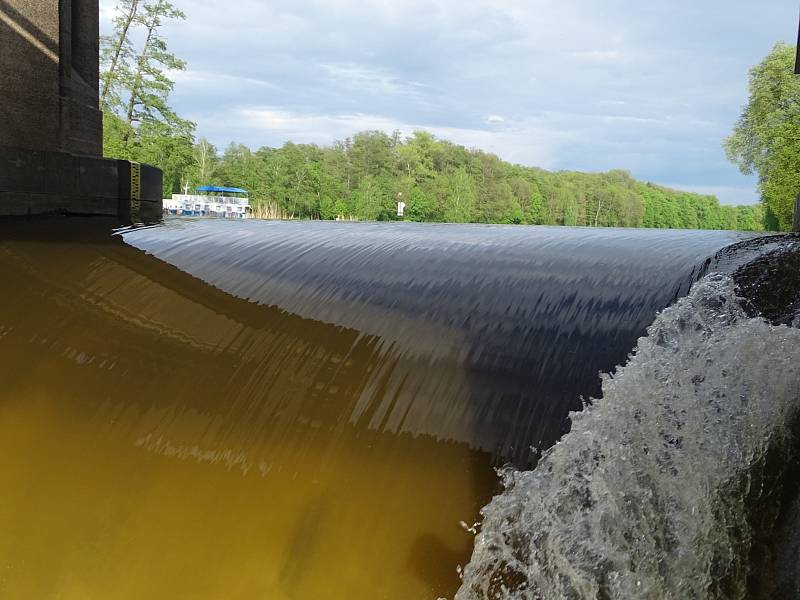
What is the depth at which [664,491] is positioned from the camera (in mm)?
2240

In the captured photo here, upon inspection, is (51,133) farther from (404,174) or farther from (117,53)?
(404,174)

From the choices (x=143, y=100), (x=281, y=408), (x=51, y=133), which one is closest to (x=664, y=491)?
(x=281, y=408)

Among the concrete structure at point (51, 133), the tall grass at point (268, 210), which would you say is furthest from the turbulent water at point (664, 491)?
the tall grass at point (268, 210)

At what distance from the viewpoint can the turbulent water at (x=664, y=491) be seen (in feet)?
6.92

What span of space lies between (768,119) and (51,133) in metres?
32.2

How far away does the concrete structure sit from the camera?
7008 mm

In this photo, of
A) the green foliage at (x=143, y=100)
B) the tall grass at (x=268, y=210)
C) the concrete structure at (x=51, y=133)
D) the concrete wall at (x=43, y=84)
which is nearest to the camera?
the concrete structure at (x=51, y=133)

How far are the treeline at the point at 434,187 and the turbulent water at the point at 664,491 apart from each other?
32.9 m

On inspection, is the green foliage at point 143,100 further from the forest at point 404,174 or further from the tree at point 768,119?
the tree at point 768,119

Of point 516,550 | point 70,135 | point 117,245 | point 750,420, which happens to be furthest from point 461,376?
point 70,135

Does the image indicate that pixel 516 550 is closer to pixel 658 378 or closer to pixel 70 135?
pixel 658 378

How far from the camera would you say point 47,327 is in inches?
128

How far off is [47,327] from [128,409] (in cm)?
89

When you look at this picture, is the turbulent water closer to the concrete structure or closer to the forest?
the concrete structure
